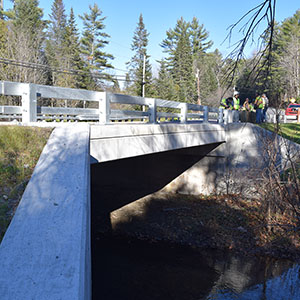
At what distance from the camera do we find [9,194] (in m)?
3.90

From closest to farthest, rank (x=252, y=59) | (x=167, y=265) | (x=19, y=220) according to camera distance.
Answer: (x=19, y=220)
(x=252, y=59)
(x=167, y=265)

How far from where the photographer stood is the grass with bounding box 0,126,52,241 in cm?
374

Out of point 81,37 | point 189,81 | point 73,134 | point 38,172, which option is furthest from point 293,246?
point 81,37

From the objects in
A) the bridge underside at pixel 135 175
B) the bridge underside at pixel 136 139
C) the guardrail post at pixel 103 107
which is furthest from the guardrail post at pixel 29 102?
the bridge underside at pixel 135 175

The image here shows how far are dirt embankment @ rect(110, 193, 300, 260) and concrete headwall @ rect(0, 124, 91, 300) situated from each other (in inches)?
284

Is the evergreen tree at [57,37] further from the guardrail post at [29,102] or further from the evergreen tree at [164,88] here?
the guardrail post at [29,102]

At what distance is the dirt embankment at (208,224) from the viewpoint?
10.2 m

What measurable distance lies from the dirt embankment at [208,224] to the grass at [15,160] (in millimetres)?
7014

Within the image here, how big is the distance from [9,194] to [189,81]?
127 ft

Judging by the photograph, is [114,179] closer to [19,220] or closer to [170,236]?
[170,236]

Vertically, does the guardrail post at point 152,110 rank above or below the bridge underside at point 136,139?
above

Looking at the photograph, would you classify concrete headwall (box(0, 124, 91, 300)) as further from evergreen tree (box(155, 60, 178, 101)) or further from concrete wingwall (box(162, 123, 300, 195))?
evergreen tree (box(155, 60, 178, 101))

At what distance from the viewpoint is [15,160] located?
15.1ft

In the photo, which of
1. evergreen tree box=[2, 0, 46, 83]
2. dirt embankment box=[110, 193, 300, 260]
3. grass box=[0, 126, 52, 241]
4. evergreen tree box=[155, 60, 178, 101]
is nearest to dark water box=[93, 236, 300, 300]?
dirt embankment box=[110, 193, 300, 260]
